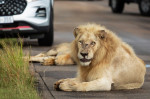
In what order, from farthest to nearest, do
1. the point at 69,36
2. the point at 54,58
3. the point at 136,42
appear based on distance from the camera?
the point at 69,36, the point at 136,42, the point at 54,58

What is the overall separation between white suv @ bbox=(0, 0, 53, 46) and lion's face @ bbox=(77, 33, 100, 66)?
5739 mm

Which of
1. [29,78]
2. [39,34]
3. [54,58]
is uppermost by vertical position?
[29,78]

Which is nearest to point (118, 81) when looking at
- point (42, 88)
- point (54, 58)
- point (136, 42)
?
point (42, 88)

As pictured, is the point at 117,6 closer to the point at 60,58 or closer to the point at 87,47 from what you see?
the point at 60,58

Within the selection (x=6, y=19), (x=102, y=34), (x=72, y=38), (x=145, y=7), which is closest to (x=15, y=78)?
(x=102, y=34)

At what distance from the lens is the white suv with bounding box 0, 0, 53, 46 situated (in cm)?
1347

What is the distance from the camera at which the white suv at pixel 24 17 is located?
44.2 feet

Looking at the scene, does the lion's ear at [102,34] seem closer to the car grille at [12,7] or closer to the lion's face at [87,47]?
the lion's face at [87,47]

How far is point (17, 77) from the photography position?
8.40 m

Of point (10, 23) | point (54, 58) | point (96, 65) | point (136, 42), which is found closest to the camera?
point (96, 65)

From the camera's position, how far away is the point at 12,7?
13594 millimetres

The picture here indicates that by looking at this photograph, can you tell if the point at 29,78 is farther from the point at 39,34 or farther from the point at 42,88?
the point at 39,34

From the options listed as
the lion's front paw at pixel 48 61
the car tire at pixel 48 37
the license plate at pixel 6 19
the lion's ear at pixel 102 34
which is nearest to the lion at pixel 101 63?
the lion's ear at pixel 102 34

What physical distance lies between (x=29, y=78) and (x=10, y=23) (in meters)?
5.13
